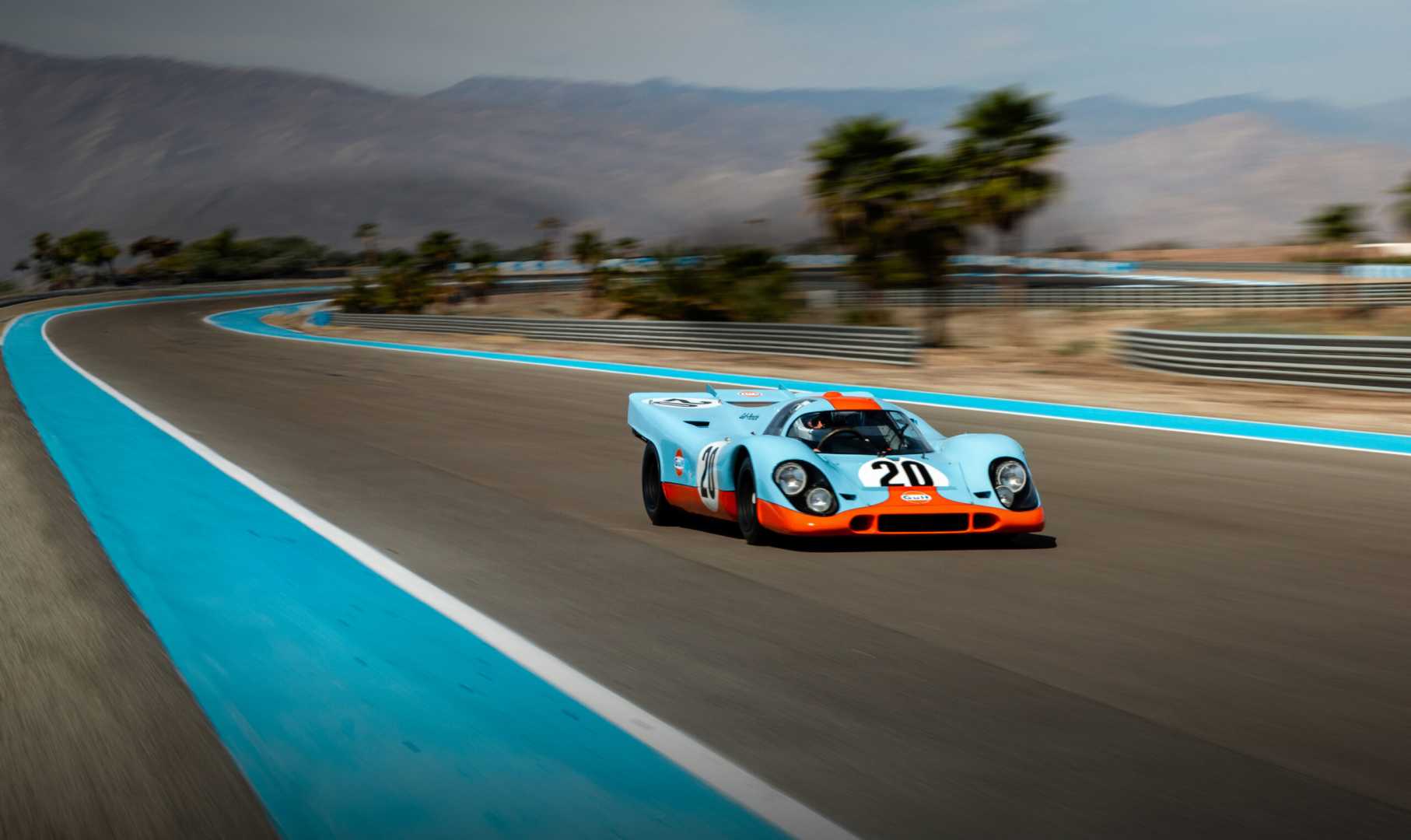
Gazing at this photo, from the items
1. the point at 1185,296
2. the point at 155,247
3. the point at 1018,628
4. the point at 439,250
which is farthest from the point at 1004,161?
the point at 155,247

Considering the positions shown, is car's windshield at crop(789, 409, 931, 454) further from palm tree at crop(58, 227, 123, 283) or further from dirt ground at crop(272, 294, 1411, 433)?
palm tree at crop(58, 227, 123, 283)

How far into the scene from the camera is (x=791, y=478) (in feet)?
23.3

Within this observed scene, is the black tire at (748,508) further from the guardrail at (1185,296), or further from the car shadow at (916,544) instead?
the guardrail at (1185,296)

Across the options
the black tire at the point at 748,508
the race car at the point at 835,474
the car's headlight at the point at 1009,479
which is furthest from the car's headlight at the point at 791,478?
the car's headlight at the point at 1009,479

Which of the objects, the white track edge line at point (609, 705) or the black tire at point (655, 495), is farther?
the black tire at point (655, 495)

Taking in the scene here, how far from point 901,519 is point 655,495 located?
2.12 meters

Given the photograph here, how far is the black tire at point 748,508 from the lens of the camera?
24.2ft

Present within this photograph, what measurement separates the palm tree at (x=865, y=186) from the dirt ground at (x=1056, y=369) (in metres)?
3.19

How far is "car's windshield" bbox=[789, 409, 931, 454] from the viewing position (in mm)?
7539

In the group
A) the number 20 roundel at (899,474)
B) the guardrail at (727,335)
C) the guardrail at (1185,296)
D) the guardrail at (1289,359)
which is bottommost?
the guardrail at (1185,296)

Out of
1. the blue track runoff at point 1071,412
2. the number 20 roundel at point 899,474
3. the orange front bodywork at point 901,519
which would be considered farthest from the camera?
the blue track runoff at point 1071,412

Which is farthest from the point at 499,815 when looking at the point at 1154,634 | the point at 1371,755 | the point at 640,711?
the point at 1154,634

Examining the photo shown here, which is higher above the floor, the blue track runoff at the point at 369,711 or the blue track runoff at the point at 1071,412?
the blue track runoff at the point at 369,711

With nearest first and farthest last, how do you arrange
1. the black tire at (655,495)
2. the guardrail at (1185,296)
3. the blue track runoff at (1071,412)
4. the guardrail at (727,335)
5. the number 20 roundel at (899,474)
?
1. the number 20 roundel at (899,474)
2. the black tire at (655,495)
3. the blue track runoff at (1071,412)
4. the guardrail at (727,335)
5. the guardrail at (1185,296)
